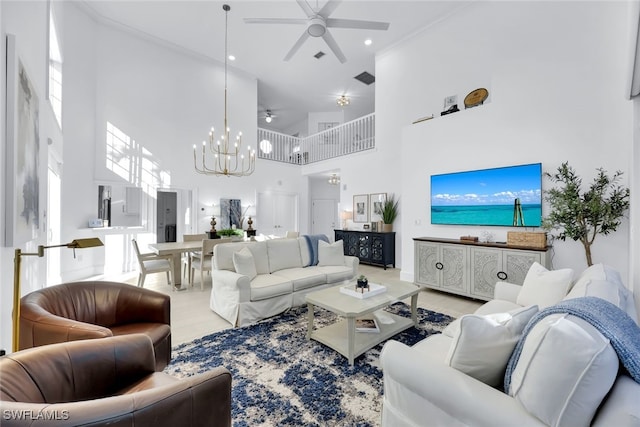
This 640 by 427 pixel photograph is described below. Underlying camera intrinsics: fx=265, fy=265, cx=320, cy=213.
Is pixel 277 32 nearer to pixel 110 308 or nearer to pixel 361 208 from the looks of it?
pixel 361 208

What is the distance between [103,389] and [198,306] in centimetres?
252

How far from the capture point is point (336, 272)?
3.89 metres

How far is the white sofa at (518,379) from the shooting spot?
88 cm

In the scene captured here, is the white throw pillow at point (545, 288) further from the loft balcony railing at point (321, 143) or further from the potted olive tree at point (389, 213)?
the loft balcony railing at point (321, 143)

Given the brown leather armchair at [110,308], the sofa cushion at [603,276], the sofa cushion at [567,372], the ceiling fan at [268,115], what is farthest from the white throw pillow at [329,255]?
the ceiling fan at [268,115]

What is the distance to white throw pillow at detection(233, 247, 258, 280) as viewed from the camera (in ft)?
10.8

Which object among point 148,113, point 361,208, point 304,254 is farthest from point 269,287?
point 148,113

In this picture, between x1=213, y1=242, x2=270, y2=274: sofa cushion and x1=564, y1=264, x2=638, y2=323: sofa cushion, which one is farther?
x1=213, y1=242, x2=270, y2=274: sofa cushion

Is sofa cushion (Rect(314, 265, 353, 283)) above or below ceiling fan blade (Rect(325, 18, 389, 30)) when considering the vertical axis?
below

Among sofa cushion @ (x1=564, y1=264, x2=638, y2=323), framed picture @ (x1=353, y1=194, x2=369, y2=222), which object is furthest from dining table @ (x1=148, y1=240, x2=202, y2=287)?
sofa cushion @ (x1=564, y1=264, x2=638, y2=323)

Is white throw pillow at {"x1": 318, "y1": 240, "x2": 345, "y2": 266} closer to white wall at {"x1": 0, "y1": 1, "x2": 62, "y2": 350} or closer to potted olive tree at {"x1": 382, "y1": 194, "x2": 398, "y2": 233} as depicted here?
potted olive tree at {"x1": 382, "y1": 194, "x2": 398, "y2": 233}

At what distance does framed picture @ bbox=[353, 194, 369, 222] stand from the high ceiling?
3.39 metres

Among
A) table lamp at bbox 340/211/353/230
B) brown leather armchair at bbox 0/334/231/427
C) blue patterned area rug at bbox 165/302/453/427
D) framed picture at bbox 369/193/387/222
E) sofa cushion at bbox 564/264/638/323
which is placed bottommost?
blue patterned area rug at bbox 165/302/453/427

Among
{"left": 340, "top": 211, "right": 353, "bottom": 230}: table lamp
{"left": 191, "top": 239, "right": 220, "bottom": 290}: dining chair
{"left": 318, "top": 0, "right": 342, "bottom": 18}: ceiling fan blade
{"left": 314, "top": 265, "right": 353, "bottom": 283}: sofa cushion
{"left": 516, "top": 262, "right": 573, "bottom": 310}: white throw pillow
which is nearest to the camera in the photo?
{"left": 516, "top": 262, "right": 573, "bottom": 310}: white throw pillow
